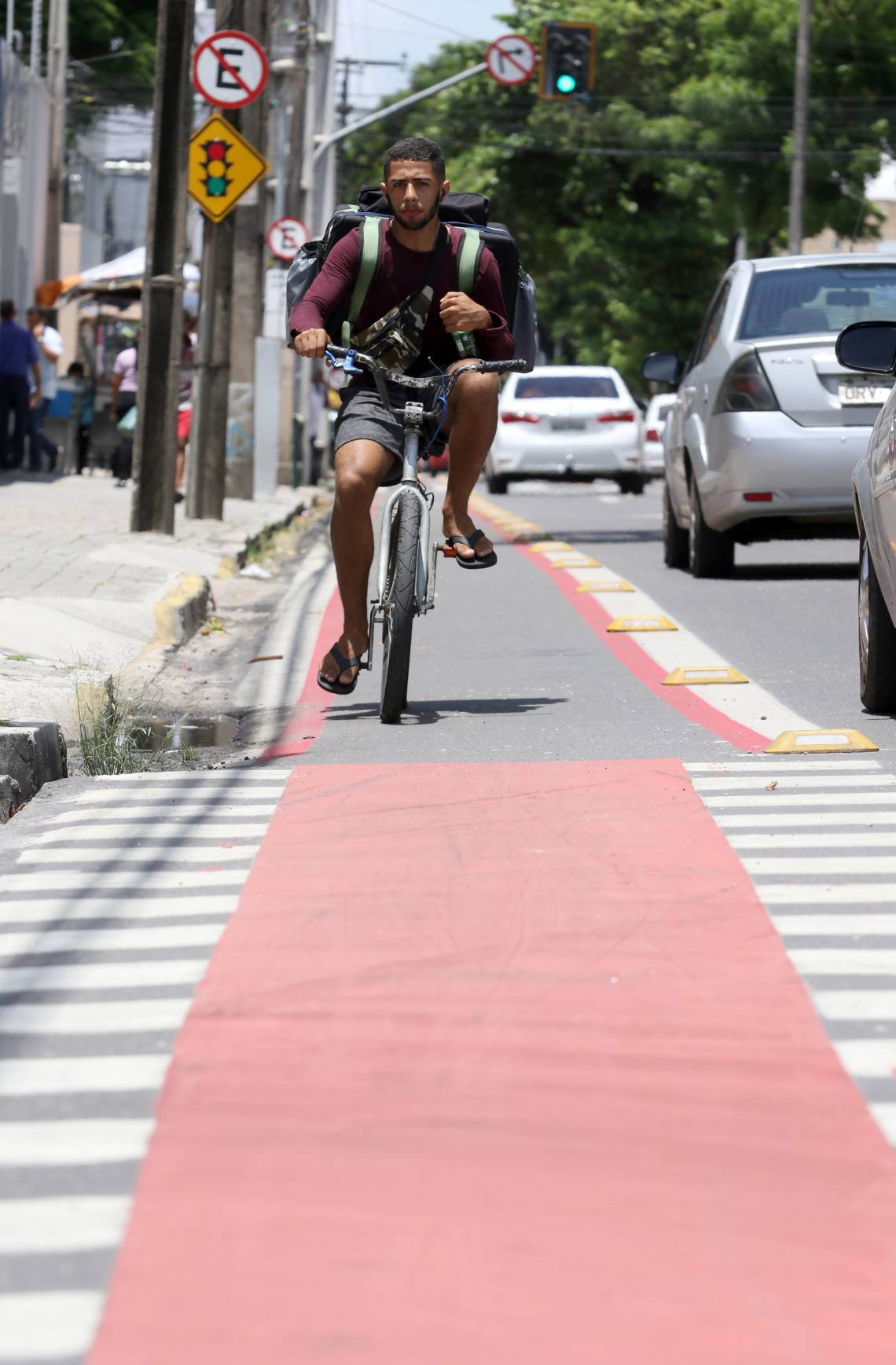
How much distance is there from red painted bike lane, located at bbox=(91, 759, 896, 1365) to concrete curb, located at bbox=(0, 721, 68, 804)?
4.79 feet

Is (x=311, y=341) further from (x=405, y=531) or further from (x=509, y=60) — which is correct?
(x=509, y=60)

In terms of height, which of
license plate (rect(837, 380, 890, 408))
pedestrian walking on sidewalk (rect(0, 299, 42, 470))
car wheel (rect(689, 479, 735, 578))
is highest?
license plate (rect(837, 380, 890, 408))

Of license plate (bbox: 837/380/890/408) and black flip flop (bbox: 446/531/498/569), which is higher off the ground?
license plate (bbox: 837/380/890/408)

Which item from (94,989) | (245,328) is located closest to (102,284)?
(245,328)

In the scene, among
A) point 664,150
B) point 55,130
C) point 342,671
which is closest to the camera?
point 342,671

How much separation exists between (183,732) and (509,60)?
2216 cm

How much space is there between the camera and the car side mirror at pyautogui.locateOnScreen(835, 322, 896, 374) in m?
7.62

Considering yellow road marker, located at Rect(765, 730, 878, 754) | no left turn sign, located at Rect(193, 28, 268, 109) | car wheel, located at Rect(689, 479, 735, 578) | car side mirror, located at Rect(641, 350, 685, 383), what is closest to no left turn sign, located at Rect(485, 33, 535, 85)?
no left turn sign, located at Rect(193, 28, 268, 109)

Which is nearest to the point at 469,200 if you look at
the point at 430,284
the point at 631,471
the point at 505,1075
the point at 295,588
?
the point at 430,284

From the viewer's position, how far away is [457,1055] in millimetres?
3941

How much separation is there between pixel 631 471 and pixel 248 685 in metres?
20.6

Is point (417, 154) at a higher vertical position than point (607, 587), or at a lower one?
higher

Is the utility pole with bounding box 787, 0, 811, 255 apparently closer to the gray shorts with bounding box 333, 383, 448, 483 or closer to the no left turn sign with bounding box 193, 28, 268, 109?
the no left turn sign with bounding box 193, 28, 268, 109


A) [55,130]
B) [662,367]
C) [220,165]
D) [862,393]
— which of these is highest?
[220,165]
